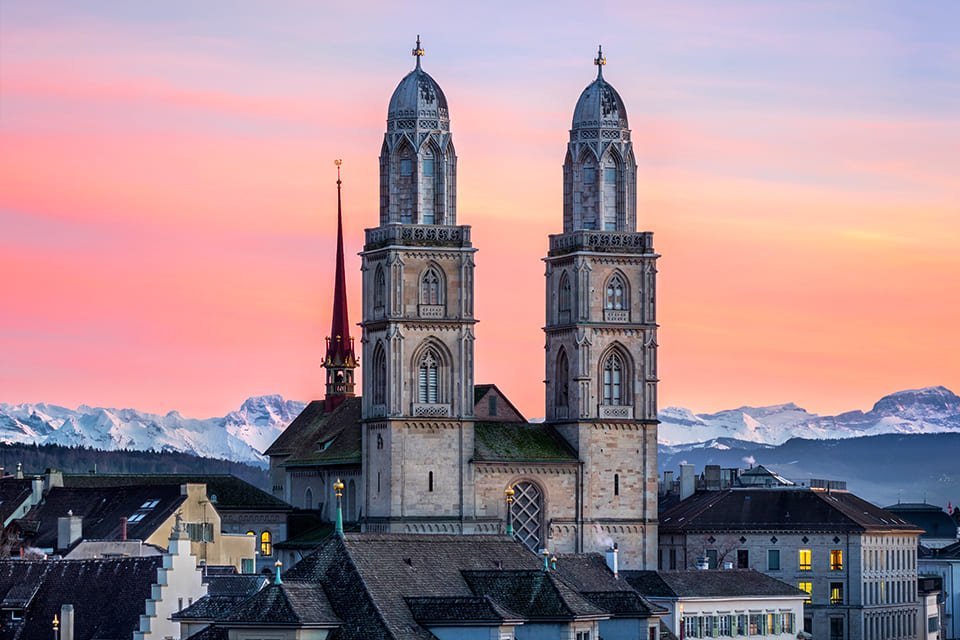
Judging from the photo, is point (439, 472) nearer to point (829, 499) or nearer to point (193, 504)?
point (193, 504)

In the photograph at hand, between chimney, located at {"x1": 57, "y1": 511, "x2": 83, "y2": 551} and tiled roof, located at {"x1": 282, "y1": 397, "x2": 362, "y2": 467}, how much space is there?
61.3 ft

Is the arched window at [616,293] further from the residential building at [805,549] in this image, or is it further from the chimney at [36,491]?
the chimney at [36,491]

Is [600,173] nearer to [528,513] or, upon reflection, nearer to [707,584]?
[528,513]

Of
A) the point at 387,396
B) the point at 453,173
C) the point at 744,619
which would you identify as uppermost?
the point at 453,173

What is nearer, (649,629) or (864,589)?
(649,629)

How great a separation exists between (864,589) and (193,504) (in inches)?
2010

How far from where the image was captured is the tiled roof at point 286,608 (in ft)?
345

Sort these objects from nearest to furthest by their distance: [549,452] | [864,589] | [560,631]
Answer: [560,631], [549,452], [864,589]

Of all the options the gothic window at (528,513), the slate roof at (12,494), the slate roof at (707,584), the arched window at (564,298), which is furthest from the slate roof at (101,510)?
the slate roof at (707,584)

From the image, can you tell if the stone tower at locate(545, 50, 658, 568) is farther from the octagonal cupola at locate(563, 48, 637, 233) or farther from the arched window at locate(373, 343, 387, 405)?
the arched window at locate(373, 343, 387, 405)

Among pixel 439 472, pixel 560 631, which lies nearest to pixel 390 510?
pixel 439 472

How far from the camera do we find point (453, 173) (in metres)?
167

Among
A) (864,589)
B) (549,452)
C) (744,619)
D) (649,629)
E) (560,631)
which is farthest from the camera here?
(864,589)

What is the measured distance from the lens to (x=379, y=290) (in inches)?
6594
